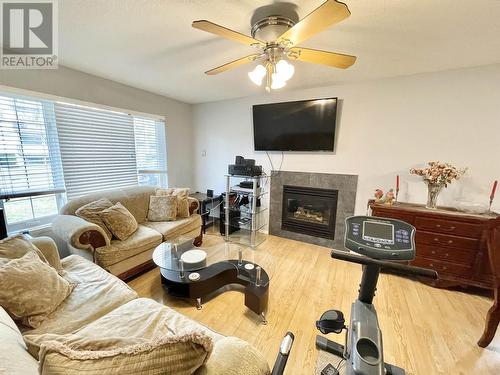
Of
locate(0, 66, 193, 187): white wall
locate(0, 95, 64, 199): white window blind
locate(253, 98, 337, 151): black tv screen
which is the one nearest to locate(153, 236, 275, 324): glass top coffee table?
locate(0, 95, 64, 199): white window blind

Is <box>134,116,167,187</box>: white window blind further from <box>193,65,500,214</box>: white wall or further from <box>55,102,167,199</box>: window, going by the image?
<box>193,65,500,214</box>: white wall

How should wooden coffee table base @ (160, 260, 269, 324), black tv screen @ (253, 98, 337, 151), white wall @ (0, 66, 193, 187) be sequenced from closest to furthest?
1. wooden coffee table base @ (160, 260, 269, 324)
2. white wall @ (0, 66, 193, 187)
3. black tv screen @ (253, 98, 337, 151)

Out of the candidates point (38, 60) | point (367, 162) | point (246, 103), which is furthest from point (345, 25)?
point (38, 60)

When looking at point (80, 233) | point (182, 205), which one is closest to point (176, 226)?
point (182, 205)

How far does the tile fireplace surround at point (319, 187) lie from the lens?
2.90m

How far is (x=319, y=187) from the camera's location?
121 inches

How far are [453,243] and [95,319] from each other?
3.09 meters

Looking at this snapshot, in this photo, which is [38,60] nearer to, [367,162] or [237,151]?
[237,151]

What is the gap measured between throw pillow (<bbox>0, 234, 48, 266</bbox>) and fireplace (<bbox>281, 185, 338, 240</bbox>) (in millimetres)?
2802

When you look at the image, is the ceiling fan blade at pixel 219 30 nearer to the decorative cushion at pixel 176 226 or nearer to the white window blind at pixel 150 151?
the decorative cushion at pixel 176 226

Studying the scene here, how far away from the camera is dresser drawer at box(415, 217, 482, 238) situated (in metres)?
2.01

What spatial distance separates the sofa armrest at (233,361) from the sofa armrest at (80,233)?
1.71 metres

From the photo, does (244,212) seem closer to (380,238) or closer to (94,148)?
(94,148)

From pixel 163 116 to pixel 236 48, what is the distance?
212 cm
